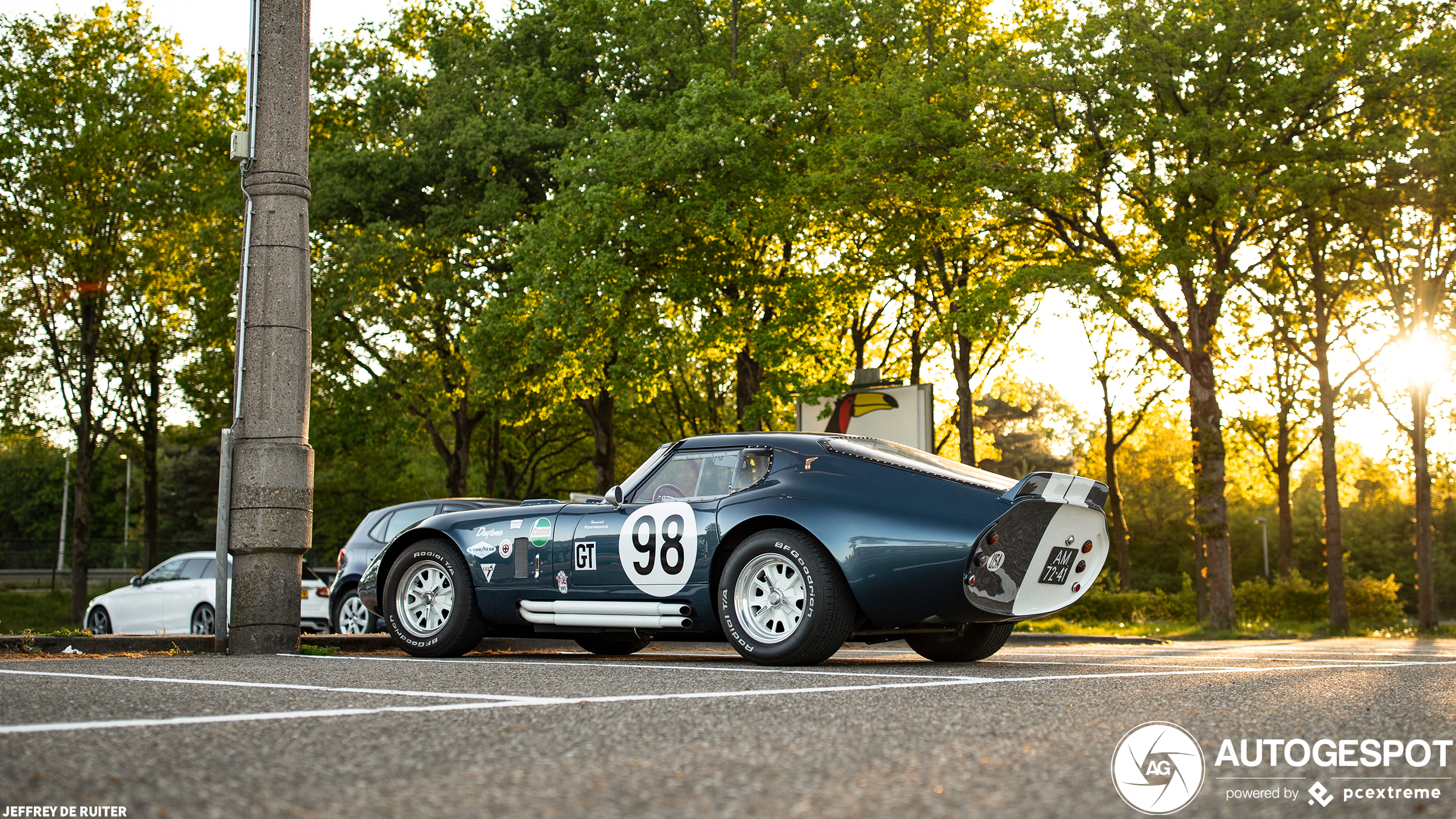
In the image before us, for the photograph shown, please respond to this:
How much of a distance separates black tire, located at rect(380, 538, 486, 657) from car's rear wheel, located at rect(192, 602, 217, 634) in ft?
31.7

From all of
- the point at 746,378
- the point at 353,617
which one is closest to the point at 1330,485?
the point at 746,378

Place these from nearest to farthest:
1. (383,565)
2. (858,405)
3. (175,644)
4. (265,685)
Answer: (265,685)
(383,565)
(175,644)
(858,405)

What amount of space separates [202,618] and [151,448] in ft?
64.9

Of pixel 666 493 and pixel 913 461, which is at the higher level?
pixel 913 461

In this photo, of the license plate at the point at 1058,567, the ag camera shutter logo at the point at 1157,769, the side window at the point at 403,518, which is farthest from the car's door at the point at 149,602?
the ag camera shutter logo at the point at 1157,769

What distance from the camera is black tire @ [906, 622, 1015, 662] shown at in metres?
8.05

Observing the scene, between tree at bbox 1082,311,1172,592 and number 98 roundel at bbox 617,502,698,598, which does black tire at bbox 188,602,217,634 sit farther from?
tree at bbox 1082,311,1172,592

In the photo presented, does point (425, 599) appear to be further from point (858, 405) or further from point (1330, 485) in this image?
point (1330, 485)

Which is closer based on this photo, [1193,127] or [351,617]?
[351,617]

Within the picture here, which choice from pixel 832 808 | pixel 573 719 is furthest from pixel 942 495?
pixel 832 808

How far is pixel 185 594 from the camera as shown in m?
17.6

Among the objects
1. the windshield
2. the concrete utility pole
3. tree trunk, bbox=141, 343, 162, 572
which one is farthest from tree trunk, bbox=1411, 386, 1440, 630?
tree trunk, bbox=141, 343, 162, 572

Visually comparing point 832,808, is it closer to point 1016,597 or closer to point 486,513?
point 1016,597

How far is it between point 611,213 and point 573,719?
19.4m
